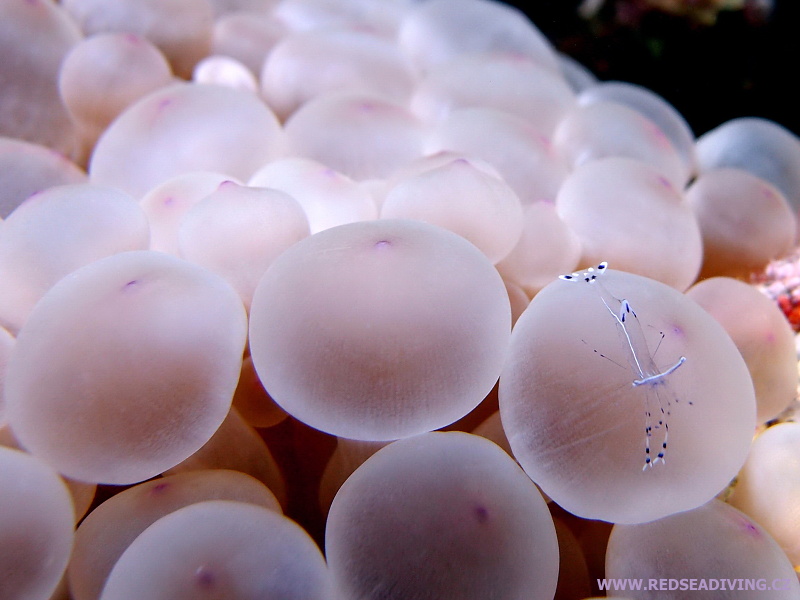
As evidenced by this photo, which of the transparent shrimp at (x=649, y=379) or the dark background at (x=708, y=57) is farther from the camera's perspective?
the dark background at (x=708, y=57)

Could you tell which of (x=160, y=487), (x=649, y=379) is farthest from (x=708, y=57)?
(x=160, y=487)

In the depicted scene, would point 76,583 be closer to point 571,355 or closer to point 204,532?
point 204,532

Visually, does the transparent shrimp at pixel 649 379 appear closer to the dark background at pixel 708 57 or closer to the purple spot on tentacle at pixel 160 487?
the purple spot on tentacle at pixel 160 487

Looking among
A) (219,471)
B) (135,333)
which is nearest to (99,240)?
(135,333)

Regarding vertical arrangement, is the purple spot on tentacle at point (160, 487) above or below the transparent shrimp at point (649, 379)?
below

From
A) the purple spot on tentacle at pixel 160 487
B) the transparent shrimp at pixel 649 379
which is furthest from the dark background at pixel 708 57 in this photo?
the purple spot on tentacle at pixel 160 487

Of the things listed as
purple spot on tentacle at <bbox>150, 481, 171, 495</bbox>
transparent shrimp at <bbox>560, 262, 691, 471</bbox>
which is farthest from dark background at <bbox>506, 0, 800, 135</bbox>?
purple spot on tentacle at <bbox>150, 481, 171, 495</bbox>
